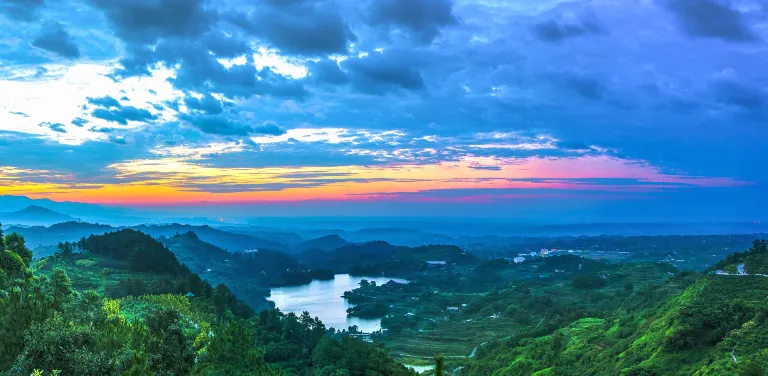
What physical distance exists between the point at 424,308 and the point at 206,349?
83.1 meters

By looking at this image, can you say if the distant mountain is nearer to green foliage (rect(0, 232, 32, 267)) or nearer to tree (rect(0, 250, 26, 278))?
green foliage (rect(0, 232, 32, 267))

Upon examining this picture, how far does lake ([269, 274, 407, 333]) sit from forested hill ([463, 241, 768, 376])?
142 feet

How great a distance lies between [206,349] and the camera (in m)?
33.1

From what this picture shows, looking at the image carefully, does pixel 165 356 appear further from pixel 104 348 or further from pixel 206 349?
pixel 206 349

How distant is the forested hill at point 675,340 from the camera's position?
3156 cm

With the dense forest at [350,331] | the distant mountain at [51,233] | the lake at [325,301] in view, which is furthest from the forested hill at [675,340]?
the distant mountain at [51,233]

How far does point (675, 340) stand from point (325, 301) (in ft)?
319

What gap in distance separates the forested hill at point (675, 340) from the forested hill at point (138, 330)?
14.6 m

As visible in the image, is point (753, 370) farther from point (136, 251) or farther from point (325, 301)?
point (325, 301)

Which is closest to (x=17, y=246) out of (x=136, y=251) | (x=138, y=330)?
(x=138, y=330)

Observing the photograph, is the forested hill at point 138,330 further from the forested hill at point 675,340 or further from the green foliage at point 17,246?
the forested hill at point 675,340

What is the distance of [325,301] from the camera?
410ft

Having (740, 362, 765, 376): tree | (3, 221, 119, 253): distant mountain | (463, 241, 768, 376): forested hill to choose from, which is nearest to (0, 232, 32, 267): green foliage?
(463, 241, 768, 376): forested hill

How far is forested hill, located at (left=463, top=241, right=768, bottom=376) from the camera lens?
31.6 meters
